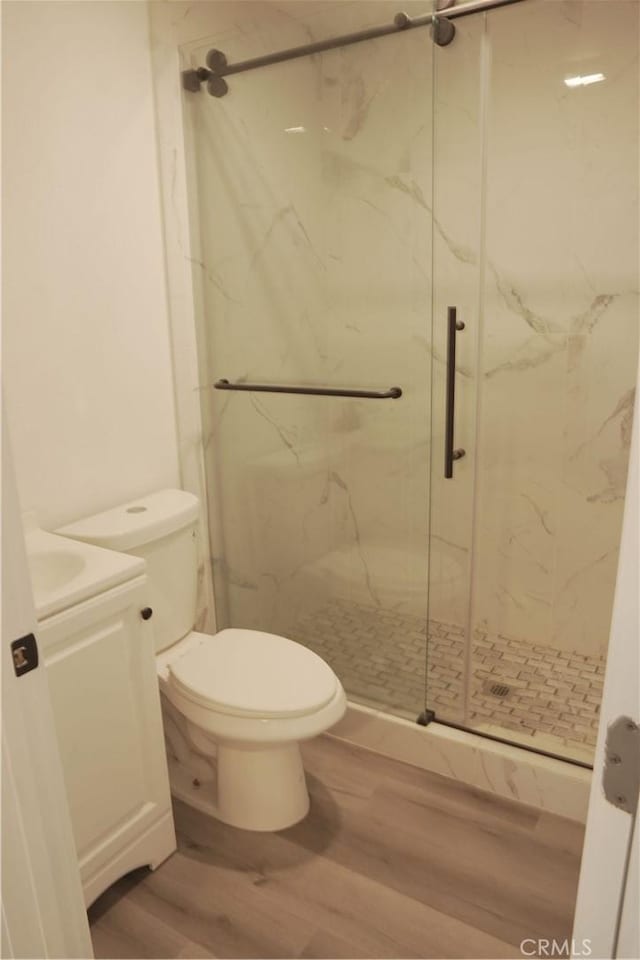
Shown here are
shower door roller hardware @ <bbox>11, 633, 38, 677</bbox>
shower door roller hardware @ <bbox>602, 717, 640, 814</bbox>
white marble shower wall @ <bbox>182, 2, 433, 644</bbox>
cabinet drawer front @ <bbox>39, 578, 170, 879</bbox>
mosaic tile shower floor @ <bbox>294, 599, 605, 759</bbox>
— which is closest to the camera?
shower door roller hardware @ <bbox>602, 717, 640, 814</bbox>

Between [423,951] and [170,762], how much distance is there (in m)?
0.88

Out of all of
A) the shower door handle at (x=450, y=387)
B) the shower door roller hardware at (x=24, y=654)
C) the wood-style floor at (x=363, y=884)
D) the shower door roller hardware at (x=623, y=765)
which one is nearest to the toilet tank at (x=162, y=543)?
the wood-style floor at (x=363, y=884)

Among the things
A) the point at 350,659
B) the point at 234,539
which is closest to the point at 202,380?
the point at 234,539


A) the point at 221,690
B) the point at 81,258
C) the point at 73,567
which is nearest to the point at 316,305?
the point at 81,258

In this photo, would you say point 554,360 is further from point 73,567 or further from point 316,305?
point 73,567

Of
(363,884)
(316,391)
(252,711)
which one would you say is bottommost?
(363,884)

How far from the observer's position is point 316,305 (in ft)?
7.30

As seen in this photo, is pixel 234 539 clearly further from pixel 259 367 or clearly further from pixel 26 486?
pixel 26 486

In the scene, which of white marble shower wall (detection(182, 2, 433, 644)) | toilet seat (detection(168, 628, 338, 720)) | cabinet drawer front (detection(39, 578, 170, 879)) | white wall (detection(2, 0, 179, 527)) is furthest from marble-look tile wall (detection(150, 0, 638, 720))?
cabinet drawer front (detection(39, 578, 170, 879))

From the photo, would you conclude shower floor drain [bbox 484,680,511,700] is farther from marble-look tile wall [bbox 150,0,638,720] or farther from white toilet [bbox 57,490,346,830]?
white toilet [bbox 57,490,346,830]

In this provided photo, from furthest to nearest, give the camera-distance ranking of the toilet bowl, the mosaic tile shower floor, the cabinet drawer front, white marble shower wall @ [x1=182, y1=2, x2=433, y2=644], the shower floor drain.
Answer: the shower floor drain < the mosaic tile shower floor < white marble shower wall @ [x1=182, y1=2, x2=433, y2=644] < the toilet bowl < the cabinet drawer front

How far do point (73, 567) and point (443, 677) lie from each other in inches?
49.5

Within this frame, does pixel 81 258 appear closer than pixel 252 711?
No

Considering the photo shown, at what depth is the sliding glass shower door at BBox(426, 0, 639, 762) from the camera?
85.7 inches
